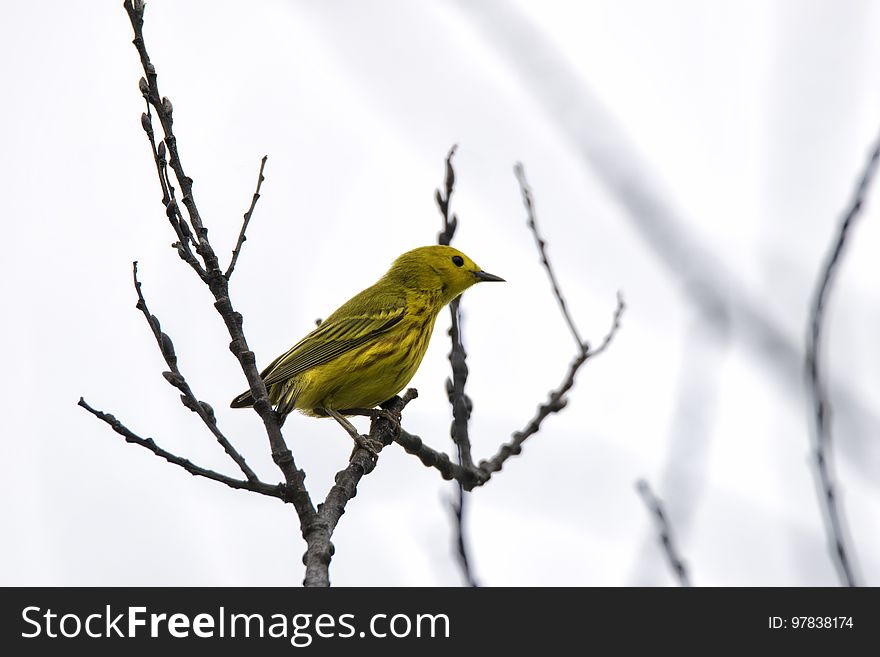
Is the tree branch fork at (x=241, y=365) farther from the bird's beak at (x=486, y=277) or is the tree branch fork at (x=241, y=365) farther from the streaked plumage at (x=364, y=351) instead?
the bird's beak at (x=486, y=277)

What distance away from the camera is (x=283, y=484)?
3.75m

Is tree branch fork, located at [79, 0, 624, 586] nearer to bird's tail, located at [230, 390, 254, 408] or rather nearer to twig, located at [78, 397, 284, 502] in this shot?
twig, located at [78, 397, 284, 502]

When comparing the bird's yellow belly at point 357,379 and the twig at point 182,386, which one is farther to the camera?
the bird's yellow belly at point 357,379

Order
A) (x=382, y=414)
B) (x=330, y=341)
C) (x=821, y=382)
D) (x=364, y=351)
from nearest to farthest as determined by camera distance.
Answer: (x=821, y=382)
(x=382, y=414)
(x=364, y=351)
(x=330, y=341)

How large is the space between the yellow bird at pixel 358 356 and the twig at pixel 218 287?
1.99m

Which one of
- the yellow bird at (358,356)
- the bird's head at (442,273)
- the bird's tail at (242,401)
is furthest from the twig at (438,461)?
the bird's head at (442,273)

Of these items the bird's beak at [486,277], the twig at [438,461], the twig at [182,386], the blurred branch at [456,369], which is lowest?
the twig at [182,386]

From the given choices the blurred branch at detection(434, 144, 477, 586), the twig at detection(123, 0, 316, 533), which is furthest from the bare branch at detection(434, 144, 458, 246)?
the twig at detection(123, 0, 316, 533)

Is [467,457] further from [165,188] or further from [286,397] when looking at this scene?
[165,188]

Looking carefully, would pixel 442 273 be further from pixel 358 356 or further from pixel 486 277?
pixel 358 356

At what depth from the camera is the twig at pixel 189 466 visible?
12.2 ft

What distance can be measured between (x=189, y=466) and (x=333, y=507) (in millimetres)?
621

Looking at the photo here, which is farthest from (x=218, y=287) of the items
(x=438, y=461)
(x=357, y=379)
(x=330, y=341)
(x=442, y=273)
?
(x=442, y=273)

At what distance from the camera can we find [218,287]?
3.78 meters
